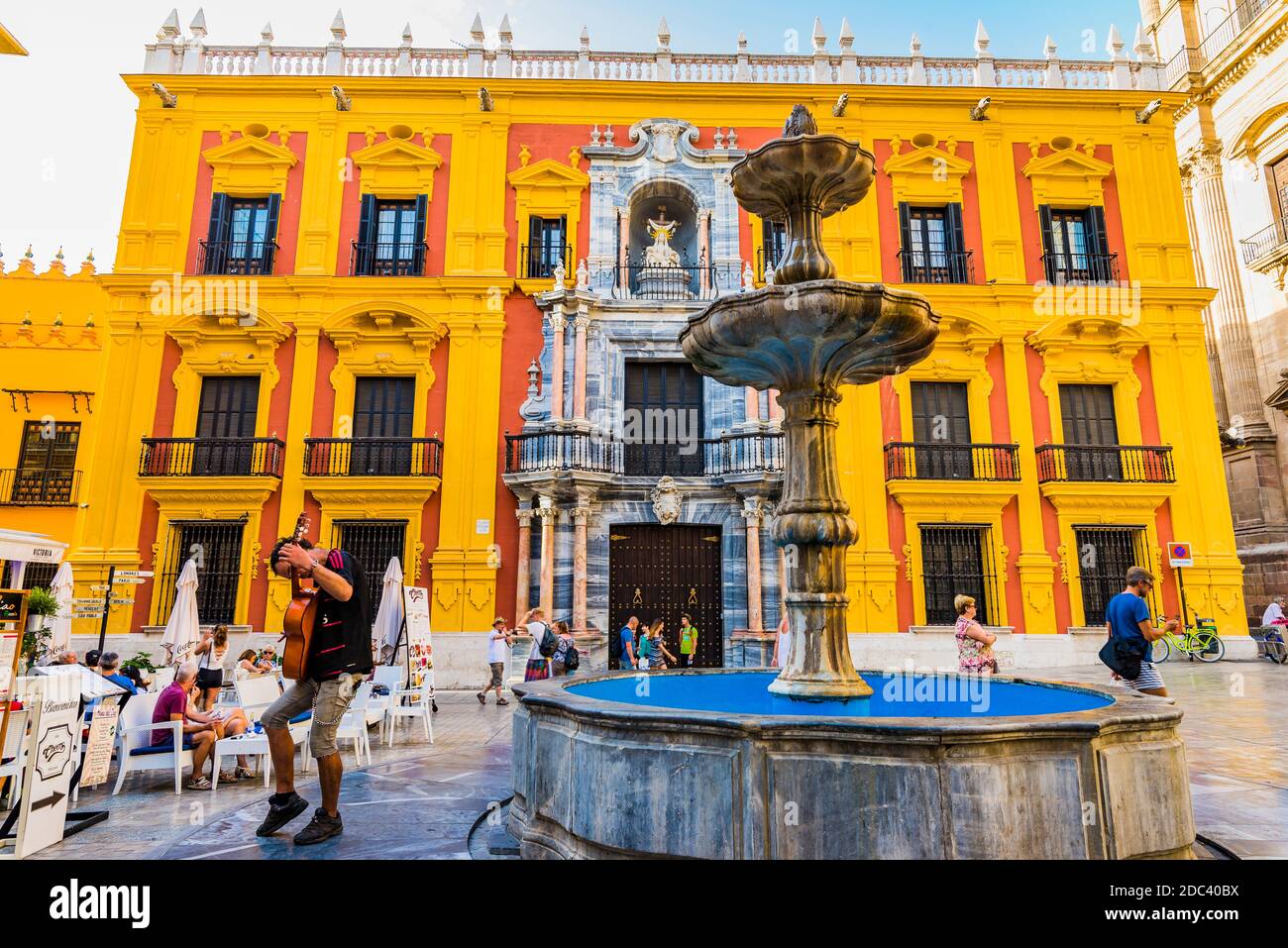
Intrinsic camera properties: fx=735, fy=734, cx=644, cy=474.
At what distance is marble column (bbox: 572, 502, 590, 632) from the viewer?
1368cm

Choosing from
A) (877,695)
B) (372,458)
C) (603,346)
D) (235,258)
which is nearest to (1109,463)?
(603,346)

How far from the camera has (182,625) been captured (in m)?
9.65

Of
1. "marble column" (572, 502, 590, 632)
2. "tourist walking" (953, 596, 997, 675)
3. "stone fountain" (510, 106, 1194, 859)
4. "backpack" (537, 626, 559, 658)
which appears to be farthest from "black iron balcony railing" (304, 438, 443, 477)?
"stone fountain" (510, 106, 1194, 859)

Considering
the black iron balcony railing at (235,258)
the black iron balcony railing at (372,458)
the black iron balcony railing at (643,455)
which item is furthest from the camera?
the black iron balcony railing at (235,258)

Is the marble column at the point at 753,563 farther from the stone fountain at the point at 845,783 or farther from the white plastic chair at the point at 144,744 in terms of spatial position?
the white plastic chair at the point at 144,744

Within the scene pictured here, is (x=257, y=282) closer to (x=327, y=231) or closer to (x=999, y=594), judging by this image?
(x=327, y=231)

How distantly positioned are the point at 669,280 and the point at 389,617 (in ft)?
29.8

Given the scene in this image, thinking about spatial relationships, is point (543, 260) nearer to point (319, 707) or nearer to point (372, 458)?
point (372, 458)

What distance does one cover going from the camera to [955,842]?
9.45 feet

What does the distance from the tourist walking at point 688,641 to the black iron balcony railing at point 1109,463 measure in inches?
300

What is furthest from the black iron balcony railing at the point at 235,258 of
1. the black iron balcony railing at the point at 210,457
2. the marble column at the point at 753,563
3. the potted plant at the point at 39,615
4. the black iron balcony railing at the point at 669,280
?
the marble column at the point at 753,563

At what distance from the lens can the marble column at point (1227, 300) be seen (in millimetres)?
18266

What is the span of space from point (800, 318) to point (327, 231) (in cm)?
1382
